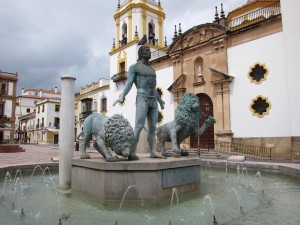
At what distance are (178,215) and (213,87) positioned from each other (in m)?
14.7

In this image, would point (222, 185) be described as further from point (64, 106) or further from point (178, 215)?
point (64, 106)

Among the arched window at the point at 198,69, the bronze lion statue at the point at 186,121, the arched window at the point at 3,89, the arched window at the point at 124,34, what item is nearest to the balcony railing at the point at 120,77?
the arched window at the point at 124,34

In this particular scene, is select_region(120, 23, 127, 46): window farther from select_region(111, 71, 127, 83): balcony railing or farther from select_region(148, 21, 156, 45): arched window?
select_region(111, 71, 127, 83): balcony railing

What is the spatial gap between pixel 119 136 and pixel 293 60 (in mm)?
10823

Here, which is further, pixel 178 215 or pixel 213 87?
pixel 213 87

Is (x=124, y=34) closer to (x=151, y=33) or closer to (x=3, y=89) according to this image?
(x=151, y=33)

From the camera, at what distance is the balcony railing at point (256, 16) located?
15492mm

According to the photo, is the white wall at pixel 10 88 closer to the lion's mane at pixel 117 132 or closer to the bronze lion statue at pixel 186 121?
the bronze lion statue at pixel 186 121

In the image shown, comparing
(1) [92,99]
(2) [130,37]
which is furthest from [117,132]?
(1) [92,99]

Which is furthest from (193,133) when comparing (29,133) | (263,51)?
(29,133)

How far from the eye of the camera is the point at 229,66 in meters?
16.4

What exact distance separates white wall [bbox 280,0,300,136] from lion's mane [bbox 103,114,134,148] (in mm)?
10023

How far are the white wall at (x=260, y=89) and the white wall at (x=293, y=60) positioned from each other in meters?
1.83

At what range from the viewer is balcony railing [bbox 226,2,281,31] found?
50.8 feet
